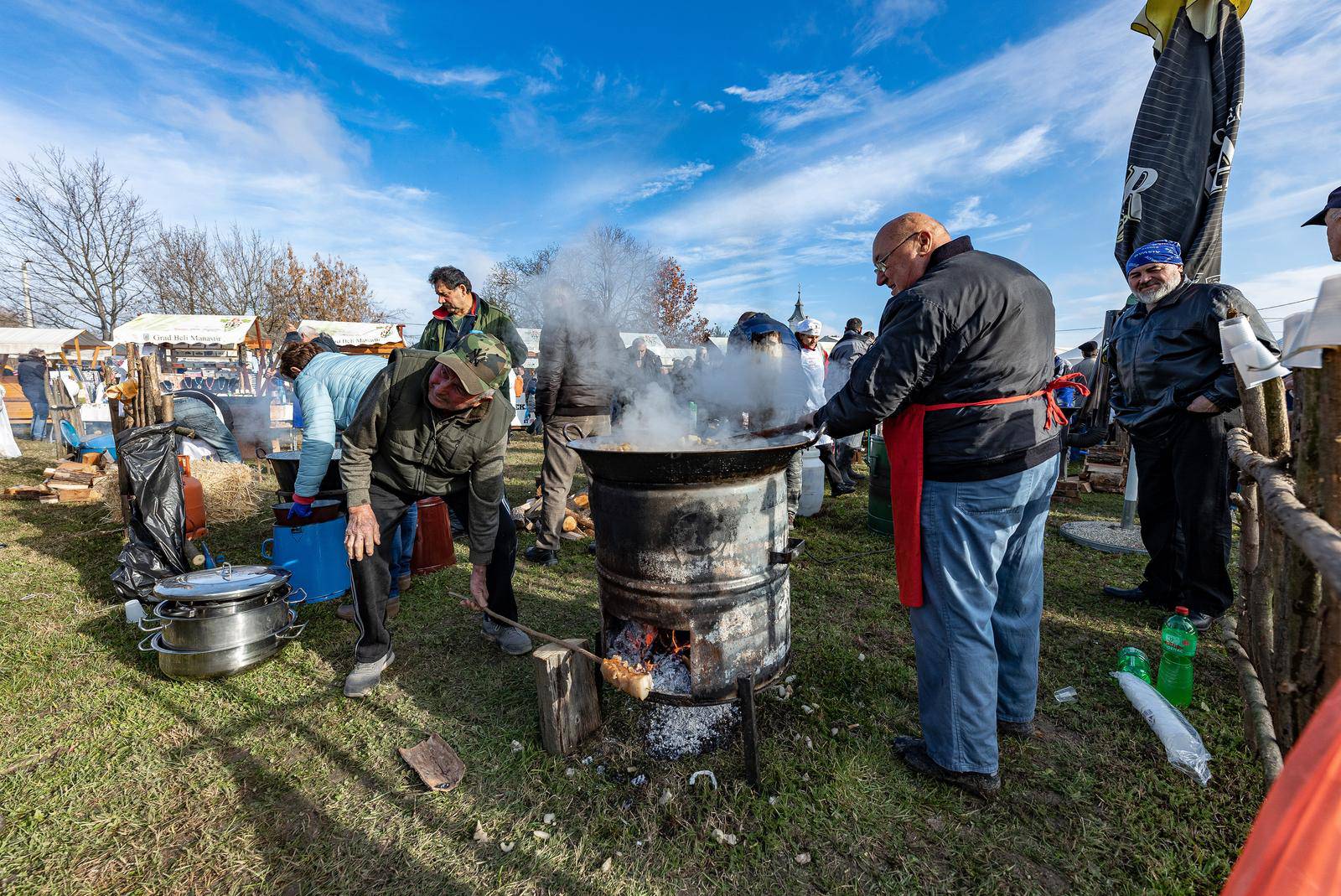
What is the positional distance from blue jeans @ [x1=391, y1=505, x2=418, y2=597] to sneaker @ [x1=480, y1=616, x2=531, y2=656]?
47.8 inches

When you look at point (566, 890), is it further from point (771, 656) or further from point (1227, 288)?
point (1227, 288)

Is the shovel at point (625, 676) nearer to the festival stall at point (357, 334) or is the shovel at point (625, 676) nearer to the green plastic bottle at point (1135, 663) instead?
the green plastic bottle at point (1135, 663)

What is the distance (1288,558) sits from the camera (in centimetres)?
192

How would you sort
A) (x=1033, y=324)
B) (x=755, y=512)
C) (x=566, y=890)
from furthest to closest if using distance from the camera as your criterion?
(x=755, y=512) → (x=1033, y=324) → (x=566, y=890)

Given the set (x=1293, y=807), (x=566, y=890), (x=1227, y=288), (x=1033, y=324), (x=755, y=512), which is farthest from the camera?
(x=1227, y=288)

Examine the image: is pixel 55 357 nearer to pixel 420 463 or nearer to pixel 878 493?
pixel 420 463

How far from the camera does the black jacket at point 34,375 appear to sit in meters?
13.2

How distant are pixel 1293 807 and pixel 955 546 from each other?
5.27ft

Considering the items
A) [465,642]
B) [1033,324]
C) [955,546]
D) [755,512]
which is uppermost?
[1033,324]

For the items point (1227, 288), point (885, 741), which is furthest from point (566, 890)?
point (1227, 288)

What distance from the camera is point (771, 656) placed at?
269cm

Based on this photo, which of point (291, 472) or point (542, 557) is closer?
point (291, 472)

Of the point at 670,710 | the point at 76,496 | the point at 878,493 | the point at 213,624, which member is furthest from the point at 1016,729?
the point at 76,496

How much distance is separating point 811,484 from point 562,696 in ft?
13.9
